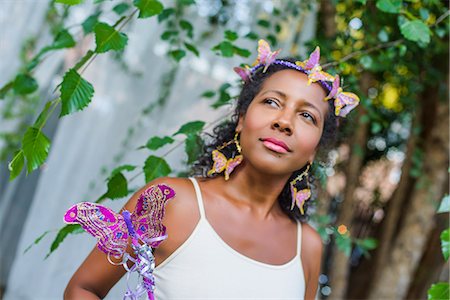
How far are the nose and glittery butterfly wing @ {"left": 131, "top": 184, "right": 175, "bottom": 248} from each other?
25cm

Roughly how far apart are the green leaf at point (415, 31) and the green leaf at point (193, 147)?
60 centimetres

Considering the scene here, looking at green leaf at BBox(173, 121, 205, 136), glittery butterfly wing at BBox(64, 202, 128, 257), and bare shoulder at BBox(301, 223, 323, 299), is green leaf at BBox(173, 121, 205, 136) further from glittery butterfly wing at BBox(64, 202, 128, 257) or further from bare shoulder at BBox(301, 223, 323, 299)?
glittery butterfly wing at BBox(64, 202, 128, 257)

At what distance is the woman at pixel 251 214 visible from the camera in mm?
1207

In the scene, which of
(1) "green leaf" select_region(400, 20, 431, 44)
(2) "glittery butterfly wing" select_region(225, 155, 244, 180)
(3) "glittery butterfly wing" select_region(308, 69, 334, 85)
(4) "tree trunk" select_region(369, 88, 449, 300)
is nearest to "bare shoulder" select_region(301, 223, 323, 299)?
(2) "glittery butterfly wing" select_region(225, 155, 244, 180)

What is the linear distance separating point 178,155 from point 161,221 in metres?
1.23

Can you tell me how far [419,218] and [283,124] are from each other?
7.42 ft

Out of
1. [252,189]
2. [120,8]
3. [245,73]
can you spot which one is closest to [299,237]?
[252,189]

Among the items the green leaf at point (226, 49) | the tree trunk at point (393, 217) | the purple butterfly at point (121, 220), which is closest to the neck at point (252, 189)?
the purple butterfly at point (121, 220)

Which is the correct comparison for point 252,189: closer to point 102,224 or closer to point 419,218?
point 102,224

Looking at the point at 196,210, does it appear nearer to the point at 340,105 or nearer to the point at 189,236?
the point at 189,236

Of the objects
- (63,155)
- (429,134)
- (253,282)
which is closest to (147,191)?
(253,282)

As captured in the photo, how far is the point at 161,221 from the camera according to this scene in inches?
45.6

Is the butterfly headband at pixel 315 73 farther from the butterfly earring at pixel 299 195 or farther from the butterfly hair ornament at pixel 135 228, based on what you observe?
the butterfly hair ornament at pixel 135 228

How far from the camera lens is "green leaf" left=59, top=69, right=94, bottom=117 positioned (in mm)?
1286
